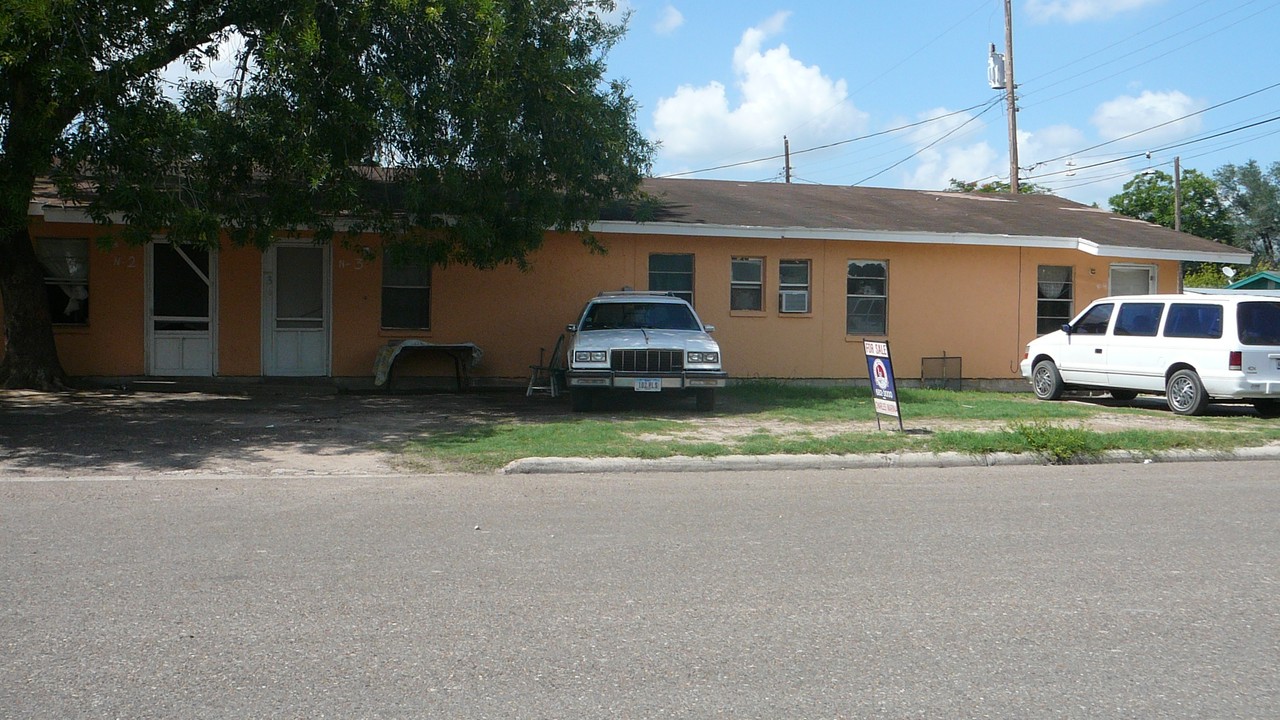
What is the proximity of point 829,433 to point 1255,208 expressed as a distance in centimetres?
5364

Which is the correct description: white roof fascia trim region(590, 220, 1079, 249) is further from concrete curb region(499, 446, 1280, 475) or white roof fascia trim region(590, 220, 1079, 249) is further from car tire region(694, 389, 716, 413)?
concrete curb region(499, 446, 1280, 475)

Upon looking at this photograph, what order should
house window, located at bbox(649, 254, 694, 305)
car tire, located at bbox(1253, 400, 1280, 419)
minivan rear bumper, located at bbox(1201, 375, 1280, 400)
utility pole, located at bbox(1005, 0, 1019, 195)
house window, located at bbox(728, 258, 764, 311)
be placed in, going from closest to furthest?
1. minivan rear bumper, located at bbox(1201, 375, 1280, 400)
2. car tire, located at bbox(1253, 400, 1280, 419)
3. house window, located at bbox(649, 254, 694, 305)
4. house window, located at bbox(728, 258, 764, 311)
5. utility pole, located at bbox(1005, 0, 1019, 195)

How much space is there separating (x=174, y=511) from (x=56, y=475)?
2.49 metres

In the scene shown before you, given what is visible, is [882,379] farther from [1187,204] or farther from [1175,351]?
[1187,204]

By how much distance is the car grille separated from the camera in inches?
542

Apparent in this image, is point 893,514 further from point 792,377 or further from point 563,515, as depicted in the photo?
point 792,377

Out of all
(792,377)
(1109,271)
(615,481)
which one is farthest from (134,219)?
(1109,271)

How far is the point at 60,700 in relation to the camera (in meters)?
4.06

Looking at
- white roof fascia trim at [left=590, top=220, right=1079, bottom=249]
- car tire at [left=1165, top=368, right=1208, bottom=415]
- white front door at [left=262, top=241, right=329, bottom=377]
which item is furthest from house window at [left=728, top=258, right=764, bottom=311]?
white front door at [left=262, top=241, right=329, bottom=377]

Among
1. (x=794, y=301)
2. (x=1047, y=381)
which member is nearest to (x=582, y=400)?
(x=794, y=301)

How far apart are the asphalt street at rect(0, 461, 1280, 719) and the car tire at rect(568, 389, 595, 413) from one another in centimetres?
537

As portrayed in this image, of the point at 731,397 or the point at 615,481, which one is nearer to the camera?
the point at 615,481

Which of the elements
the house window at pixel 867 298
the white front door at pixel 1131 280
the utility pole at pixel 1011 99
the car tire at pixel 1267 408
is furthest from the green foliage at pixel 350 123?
the utility pole at pixel 1011 99

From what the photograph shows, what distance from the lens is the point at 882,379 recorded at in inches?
489
